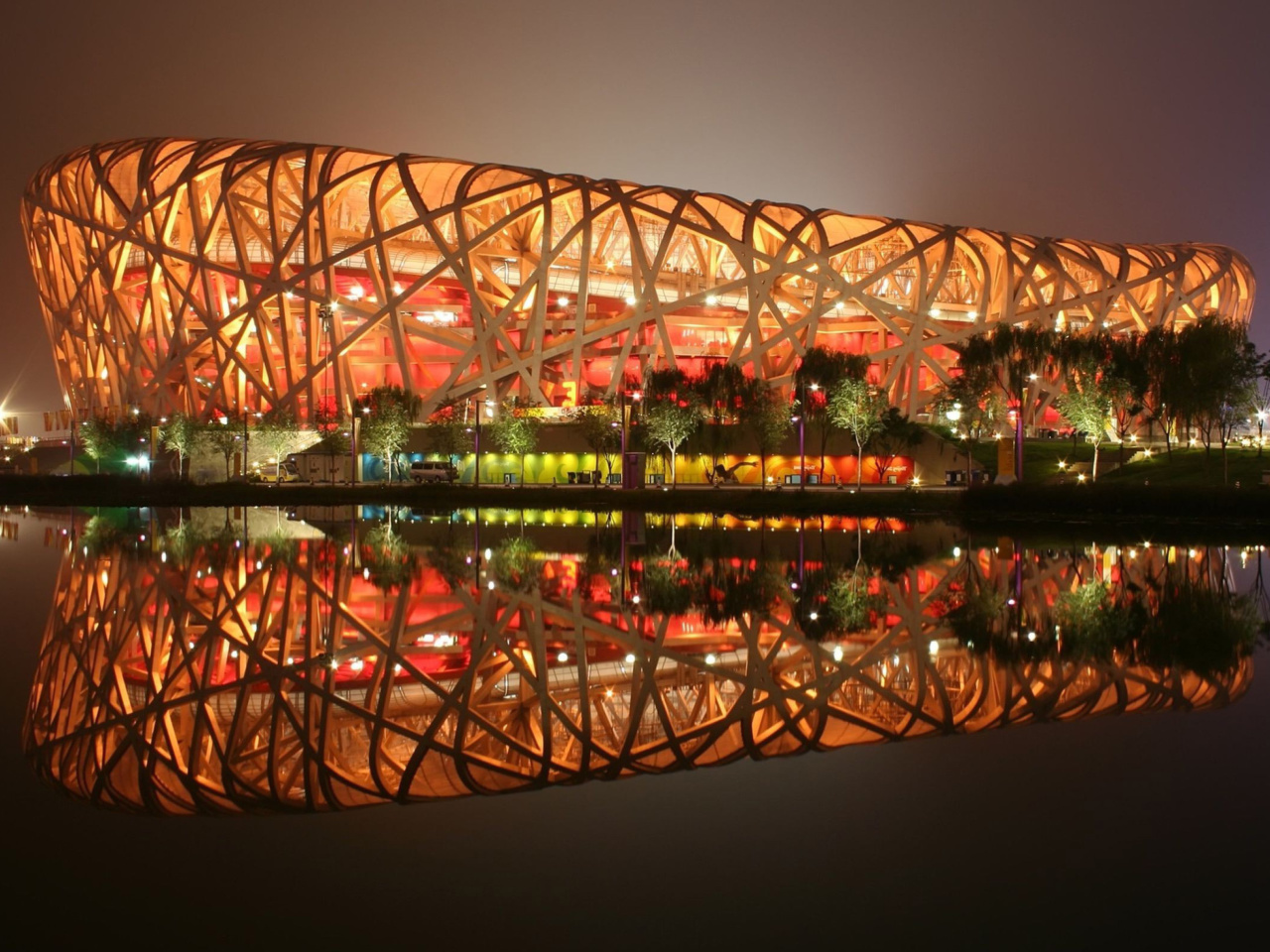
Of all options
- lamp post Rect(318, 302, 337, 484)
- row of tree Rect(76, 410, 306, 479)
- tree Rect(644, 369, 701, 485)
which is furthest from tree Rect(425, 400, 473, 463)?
tree Rect(644, 369, 701, 485)

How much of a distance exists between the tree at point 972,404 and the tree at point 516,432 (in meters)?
17.6

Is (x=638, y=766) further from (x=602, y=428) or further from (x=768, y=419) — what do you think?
(x=602, y=428)

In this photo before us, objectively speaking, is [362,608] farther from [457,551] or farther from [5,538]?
[5,538]

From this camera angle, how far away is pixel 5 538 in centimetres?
2508

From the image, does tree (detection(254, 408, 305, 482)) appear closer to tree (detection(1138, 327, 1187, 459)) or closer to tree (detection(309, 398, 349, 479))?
tree (detection(309, 398, 349, 479))

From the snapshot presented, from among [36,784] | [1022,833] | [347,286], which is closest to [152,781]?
[36,784]

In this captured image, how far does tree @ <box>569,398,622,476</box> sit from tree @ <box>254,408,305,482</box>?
13.3 m

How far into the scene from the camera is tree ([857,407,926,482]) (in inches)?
1816

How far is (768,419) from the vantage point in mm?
46250

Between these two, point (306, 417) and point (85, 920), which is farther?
point (306, 417)

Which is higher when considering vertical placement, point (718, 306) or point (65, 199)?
point (65, 199)

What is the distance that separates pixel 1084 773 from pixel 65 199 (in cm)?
6640

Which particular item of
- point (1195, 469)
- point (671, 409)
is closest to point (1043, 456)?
point (1195, 469)

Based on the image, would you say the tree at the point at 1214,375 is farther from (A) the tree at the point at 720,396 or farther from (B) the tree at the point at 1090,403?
(A) the tree at the point at 720,396
